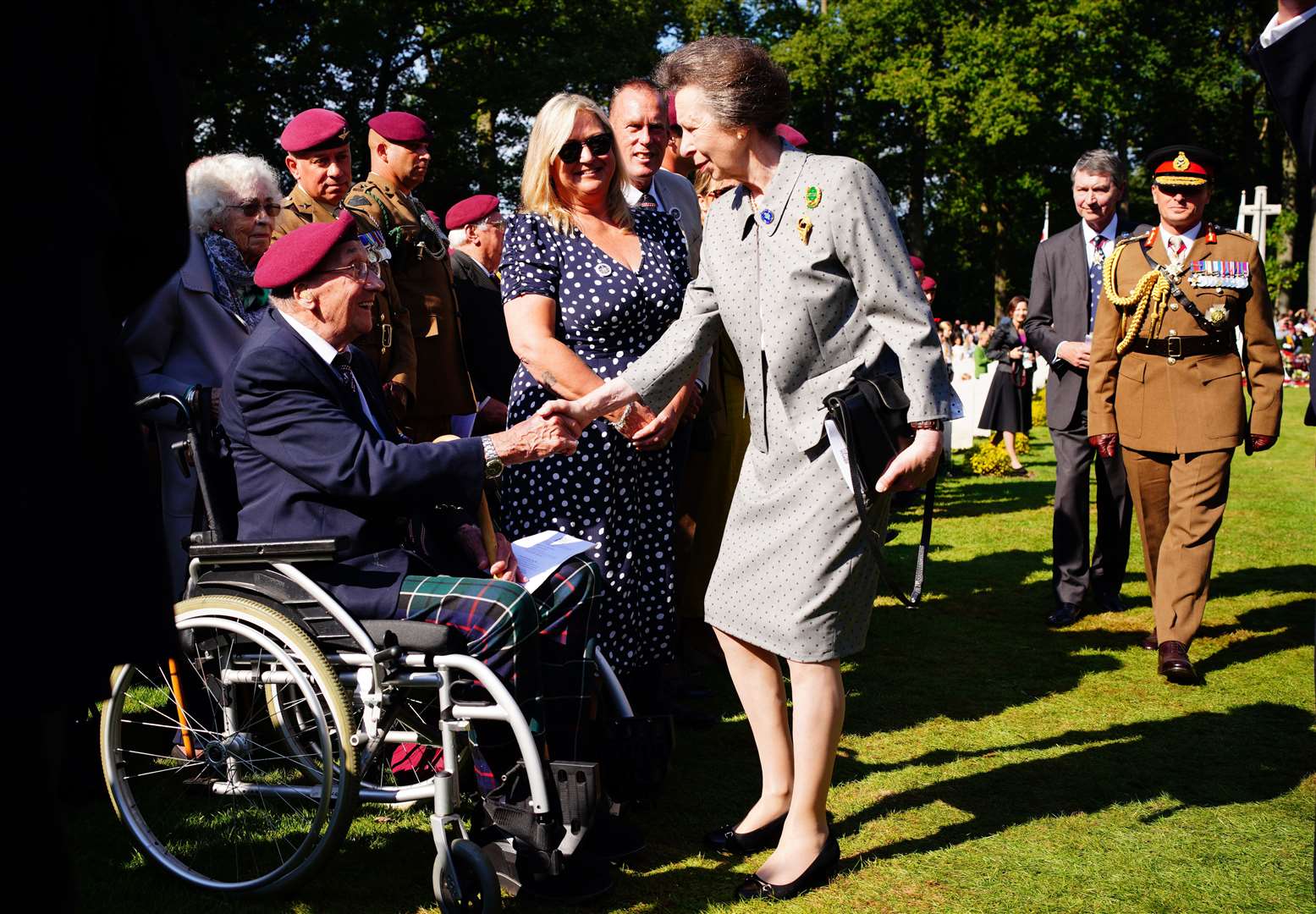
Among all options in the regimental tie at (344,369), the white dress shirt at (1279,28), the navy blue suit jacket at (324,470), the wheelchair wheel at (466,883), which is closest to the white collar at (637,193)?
the regimental tie at (344,369)

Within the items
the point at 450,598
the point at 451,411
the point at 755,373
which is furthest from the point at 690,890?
the point at 451,411

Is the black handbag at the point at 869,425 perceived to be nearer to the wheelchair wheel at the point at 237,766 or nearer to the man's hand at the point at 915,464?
the man's hand at the point at 915,464

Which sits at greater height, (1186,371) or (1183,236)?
(1183,236)

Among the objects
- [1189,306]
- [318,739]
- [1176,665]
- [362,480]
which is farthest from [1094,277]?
[318,739]

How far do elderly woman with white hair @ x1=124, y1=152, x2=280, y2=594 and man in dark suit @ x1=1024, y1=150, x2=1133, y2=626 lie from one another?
4080 millimetres

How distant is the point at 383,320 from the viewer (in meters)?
5.19

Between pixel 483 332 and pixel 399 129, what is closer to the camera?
pixel 399 129

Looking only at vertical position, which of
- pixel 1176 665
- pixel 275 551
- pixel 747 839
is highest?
pixel 275 551

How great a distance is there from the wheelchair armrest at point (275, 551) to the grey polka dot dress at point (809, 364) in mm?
1149

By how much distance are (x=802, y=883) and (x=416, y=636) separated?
1264 millimetres

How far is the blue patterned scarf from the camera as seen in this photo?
4723 mm

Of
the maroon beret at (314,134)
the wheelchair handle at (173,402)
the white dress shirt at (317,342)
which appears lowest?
the wheelchair handle at (173,402)

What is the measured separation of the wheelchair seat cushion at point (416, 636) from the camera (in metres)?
3.21

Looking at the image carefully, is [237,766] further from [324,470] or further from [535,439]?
[535,439]
